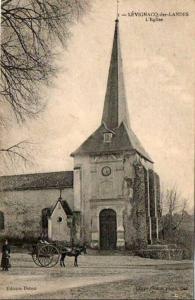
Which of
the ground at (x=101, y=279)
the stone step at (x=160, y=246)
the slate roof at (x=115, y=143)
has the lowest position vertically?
the ground at (x=101, y=279)

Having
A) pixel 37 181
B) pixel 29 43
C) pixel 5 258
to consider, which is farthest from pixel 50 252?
pixel 29 43

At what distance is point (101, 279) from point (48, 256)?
304 mm

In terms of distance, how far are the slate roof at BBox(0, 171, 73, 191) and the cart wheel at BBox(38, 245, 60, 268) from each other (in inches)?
12.6

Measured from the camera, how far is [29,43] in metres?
2.69

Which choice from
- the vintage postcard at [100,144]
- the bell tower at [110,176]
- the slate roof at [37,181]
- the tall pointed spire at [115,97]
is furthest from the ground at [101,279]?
the tall pointed spire at [115,97]

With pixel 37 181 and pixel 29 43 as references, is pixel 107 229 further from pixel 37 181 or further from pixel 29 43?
pixel 29 43

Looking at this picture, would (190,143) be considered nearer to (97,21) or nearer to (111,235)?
(111,235)

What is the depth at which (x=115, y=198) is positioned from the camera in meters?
2.55

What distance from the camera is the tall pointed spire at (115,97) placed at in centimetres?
258

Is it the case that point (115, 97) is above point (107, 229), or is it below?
above

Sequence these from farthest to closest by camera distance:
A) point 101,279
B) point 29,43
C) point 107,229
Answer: point 29,43, point 107,229, point 101,279

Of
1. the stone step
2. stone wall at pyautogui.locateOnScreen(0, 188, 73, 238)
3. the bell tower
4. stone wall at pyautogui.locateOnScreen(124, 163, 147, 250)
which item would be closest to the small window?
the bell tower

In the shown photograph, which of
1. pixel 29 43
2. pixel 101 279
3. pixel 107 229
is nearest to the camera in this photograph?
pixel 101 279

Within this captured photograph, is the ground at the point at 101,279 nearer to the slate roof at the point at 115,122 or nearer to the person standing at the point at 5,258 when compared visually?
the person standing at the point at 5,258
